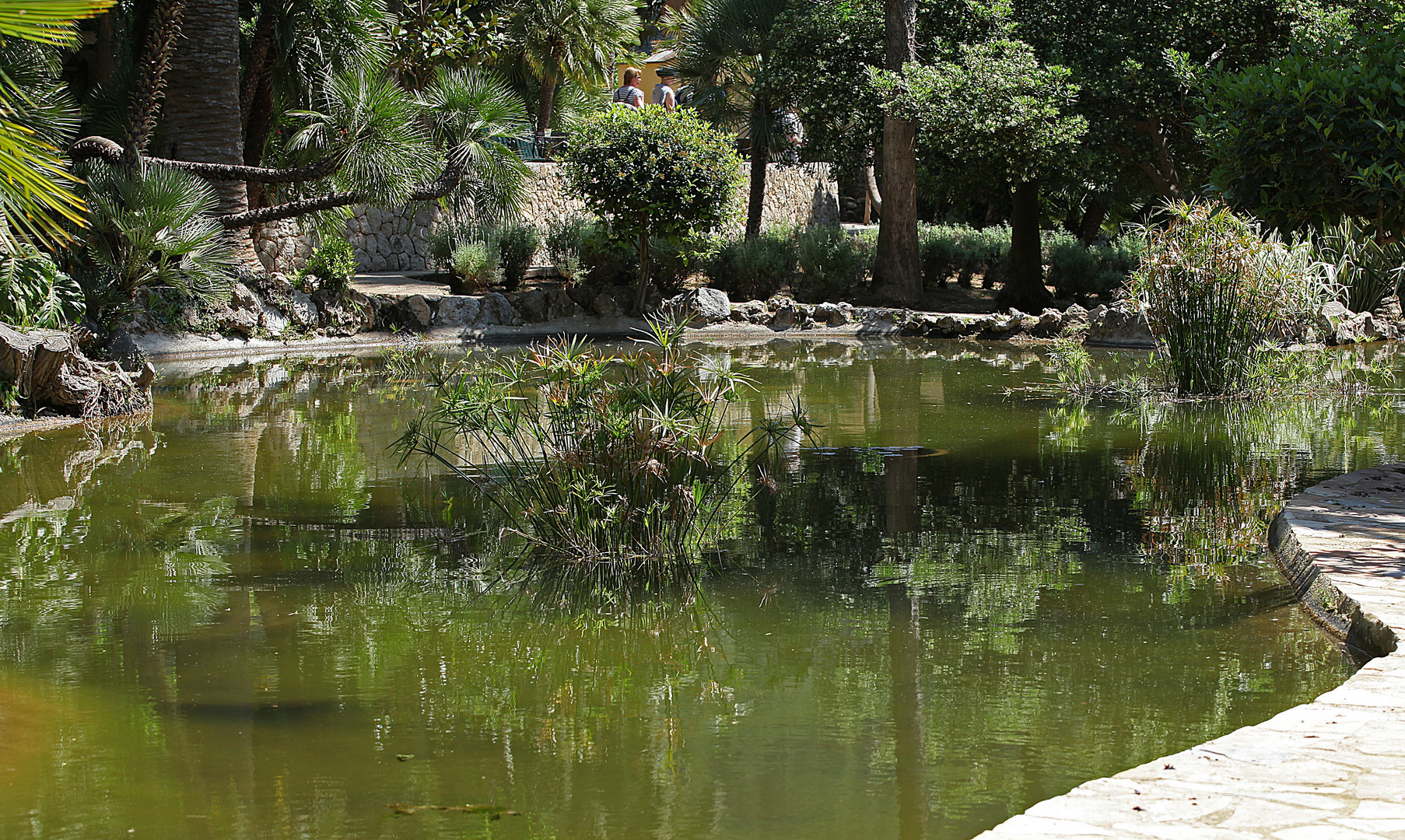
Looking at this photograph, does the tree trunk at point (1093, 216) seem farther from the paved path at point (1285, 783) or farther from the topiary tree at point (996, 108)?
the paved path at point (1285, 783)

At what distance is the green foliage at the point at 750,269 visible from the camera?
2227 centimetres

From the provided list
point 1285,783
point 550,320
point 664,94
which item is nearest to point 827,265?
point 550,320

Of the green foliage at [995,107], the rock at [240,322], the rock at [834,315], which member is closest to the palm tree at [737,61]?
the green foliage at [995,107]

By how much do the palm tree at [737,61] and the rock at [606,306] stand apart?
490 cm

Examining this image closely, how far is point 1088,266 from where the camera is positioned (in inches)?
927

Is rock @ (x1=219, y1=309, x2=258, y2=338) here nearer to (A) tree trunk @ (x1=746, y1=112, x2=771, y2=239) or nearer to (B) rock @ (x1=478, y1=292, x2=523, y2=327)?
(B) rock @ (x1=478, y1=292, x2=523, y2=327)

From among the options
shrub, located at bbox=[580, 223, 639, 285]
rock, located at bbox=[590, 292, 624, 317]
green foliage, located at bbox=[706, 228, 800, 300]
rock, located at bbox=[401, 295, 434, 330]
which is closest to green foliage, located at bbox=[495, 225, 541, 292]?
shrub, located at bbox=[580, 223, 639, 285]

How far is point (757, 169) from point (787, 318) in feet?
18.9

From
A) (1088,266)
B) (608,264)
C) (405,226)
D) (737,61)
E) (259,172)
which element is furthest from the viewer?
(405,226)

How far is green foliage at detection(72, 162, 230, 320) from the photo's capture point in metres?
13.1

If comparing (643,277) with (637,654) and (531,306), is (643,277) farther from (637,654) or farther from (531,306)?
(637,654)

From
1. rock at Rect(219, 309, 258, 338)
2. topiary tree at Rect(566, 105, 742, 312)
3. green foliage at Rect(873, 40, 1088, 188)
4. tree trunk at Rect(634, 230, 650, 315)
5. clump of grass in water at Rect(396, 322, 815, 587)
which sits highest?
green foliage at Rect(873, 40, 1088, 188)

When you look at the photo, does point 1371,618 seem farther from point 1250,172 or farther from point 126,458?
point 126,458

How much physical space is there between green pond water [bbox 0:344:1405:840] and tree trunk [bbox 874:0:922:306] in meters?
13.6
